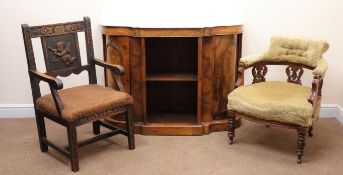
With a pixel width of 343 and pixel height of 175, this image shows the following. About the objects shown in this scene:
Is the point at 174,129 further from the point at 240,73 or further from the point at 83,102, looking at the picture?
the point at 83,102

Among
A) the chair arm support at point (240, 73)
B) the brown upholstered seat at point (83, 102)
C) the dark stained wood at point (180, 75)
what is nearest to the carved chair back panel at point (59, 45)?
the brown upholstered seat at point (83, 102)

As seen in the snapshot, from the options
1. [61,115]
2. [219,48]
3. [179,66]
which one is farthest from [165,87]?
[61,115]

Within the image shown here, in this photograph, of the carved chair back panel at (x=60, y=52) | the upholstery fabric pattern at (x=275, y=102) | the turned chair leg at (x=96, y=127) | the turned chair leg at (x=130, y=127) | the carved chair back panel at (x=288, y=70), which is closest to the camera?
the upholstery fabric pattern at (x=275, y=102)

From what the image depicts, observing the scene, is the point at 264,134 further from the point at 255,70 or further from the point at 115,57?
the point at 115,57

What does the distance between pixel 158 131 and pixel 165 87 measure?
453mm

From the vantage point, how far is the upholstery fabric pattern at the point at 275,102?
2.43 m

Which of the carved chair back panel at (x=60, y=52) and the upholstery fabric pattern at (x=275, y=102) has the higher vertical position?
the carved chair back panel at (x=60, y=52)

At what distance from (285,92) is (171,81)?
0.99m

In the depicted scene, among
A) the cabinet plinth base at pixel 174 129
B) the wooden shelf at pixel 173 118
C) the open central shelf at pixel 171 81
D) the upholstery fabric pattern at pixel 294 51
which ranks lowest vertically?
the cabinet plinth base at pixel 174 129

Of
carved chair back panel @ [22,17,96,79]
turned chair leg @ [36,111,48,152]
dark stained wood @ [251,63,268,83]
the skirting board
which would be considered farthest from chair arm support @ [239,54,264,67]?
turned chair leg @ [36,111,48,152]

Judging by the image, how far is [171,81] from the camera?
325cm

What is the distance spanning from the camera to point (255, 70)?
302 centimetres

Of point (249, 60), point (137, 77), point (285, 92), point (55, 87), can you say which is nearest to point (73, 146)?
point (55, 87)

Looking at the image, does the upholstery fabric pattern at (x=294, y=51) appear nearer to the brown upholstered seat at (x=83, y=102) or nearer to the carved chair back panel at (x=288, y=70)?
the carved chair back panel at (x=288, y=70)
